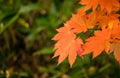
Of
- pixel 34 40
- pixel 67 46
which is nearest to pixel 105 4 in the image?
pixel 67 46

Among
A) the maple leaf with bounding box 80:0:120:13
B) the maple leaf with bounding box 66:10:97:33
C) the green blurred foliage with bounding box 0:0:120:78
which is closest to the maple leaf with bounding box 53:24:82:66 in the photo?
the maple leaf with bounding box 66:10:97:33

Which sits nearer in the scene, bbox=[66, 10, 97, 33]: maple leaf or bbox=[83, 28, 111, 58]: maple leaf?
bbox=[83, 28, 111, 58]: maple leaf

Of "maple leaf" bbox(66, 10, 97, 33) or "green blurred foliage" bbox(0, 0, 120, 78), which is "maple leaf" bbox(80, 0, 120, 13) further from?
"green blurred foliage" bbox(0, 0, 120, 78)

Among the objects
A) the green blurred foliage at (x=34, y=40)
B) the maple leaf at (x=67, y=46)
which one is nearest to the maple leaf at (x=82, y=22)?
the maple leaf at (x=67, y=46)

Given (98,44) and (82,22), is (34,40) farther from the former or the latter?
(98,44)

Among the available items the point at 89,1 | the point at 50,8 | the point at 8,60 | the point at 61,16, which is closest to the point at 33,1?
the point at 50,8

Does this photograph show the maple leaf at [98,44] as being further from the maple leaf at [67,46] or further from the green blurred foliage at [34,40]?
the green blurred foliage at [34,40]

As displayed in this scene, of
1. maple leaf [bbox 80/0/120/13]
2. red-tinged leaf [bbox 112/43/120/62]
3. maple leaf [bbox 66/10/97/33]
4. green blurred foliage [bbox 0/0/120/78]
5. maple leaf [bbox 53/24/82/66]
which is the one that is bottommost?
green blurred foliage [bbox 0/0/120/78]
